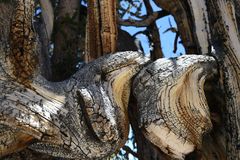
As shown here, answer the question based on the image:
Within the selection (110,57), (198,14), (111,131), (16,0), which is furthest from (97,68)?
(198,14)

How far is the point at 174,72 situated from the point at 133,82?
122mm

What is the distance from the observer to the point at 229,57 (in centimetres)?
159

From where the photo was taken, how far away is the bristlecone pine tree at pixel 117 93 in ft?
3.99

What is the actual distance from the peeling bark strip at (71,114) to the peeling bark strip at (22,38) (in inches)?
2.2

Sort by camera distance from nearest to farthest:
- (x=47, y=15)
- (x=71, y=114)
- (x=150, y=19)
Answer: (x=71, y=114)
(x=47, y=15)
(x=150, y=19)

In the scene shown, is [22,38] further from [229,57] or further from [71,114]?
[229,57]

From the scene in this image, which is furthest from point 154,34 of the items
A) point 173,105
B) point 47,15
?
point 173,105

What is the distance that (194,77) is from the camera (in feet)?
4.96

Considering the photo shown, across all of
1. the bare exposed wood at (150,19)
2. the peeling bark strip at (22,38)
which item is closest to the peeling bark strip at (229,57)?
the peeling bark strip at (22,38)

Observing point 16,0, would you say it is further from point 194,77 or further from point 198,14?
point 198,14

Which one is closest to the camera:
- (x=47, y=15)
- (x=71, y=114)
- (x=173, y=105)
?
(x=71, y=114)

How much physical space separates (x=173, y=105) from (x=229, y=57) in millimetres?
285

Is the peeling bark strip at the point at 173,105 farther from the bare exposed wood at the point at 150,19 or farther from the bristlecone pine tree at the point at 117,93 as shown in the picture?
the bare exposed wood at the point at 150,19

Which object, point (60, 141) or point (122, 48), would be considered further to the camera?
point (122, 48)
